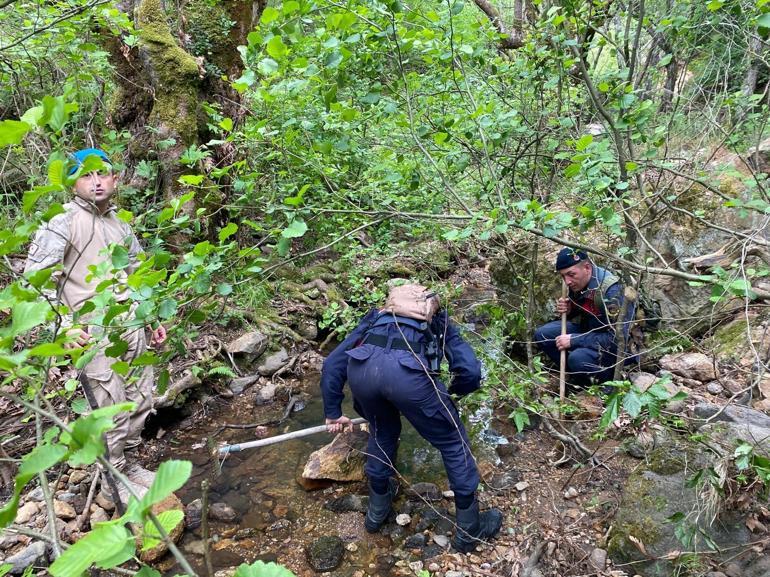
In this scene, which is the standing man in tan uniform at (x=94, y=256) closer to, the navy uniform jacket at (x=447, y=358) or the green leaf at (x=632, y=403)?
the navy uniform jacket at (x=447, y=358)

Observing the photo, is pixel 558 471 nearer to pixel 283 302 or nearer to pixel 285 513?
pixel 285 513

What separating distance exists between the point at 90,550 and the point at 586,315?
17.2 feet

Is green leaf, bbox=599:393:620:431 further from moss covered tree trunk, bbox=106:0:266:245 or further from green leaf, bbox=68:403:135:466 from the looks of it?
moss covered tree trunk, bbox=106:0:266:245

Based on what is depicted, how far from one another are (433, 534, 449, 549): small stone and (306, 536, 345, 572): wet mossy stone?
2.47 feet

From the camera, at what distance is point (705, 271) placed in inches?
201

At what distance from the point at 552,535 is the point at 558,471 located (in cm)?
83

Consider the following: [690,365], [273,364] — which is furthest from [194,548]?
[690,365]

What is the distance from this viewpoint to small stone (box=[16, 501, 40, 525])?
143 inches

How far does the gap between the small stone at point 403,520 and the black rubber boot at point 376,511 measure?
0.12m

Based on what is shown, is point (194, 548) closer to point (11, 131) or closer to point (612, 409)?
point (612, 409)

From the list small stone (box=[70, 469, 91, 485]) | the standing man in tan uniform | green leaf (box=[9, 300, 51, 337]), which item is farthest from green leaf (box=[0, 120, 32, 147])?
small stone (box=[70, 469, 91, 485])

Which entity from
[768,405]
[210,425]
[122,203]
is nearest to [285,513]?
[210,425]

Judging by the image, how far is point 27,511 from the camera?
12.1 feet

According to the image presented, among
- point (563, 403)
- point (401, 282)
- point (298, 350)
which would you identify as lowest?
point (298, 350)
